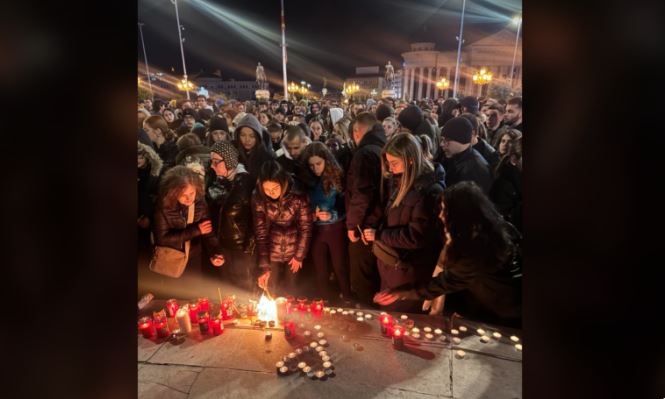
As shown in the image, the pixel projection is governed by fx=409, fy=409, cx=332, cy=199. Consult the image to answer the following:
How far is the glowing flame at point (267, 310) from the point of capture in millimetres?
4219

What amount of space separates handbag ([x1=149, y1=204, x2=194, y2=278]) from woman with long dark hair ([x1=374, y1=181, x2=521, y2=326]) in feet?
8.44

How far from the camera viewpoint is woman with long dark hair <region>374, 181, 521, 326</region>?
12.6 feet

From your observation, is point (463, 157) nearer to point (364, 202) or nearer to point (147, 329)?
point (364, 202)

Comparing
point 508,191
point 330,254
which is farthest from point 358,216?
point 508,191

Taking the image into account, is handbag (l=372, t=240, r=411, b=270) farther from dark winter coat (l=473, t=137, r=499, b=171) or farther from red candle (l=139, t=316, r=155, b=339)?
red candle (l=139, t=316, r=155, b=339)

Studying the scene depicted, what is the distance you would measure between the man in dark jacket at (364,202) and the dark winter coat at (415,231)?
0.30m

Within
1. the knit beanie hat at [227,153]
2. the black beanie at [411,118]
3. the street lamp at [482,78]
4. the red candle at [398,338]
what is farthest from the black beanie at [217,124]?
the street lamp at [482,78]

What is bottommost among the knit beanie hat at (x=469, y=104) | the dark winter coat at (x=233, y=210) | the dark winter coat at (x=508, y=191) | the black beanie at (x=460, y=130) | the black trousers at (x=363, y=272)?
the black trousers at (x=363, y=272)

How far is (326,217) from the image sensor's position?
5.00 meters

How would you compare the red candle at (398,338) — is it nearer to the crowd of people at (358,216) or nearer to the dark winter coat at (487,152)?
the crowd of people at (358,216)
